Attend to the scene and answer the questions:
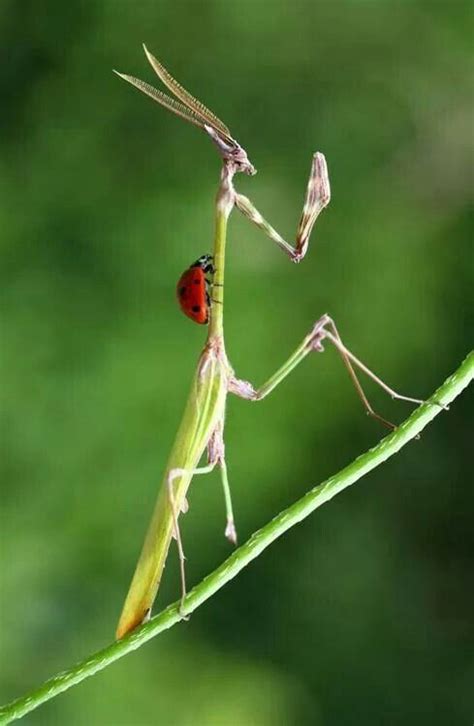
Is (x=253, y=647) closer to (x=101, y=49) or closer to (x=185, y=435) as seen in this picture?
(x=101, y=49)

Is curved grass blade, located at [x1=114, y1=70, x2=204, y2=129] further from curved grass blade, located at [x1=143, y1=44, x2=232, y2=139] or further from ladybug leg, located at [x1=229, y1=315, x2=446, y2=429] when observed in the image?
ladybug leg, located at [x1=229, y1=315, x2=446, y2=429]

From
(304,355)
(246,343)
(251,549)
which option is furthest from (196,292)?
(246,343)

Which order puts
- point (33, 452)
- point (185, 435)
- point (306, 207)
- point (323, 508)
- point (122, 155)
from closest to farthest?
point (306, 207) → point (185, 435) → point (33, 452) → point (122, 155) → point (323, 508)

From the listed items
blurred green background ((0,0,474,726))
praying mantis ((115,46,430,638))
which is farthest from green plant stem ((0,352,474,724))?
blurred green background ((0,0,474,726))

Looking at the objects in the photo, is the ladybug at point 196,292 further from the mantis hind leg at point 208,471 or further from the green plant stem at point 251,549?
the green plant stem at point 251,549

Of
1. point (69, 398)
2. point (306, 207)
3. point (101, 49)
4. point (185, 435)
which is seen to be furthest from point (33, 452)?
point (306, 207)

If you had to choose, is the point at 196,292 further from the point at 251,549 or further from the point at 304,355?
the point at 251,549

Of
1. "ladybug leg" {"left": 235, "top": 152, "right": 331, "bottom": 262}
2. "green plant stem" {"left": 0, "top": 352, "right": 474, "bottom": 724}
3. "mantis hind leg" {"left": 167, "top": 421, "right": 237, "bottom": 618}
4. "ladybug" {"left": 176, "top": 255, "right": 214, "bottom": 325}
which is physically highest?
"ladybug" {"left": 176, "top": 255, "right": 214, "bottom": 325}
